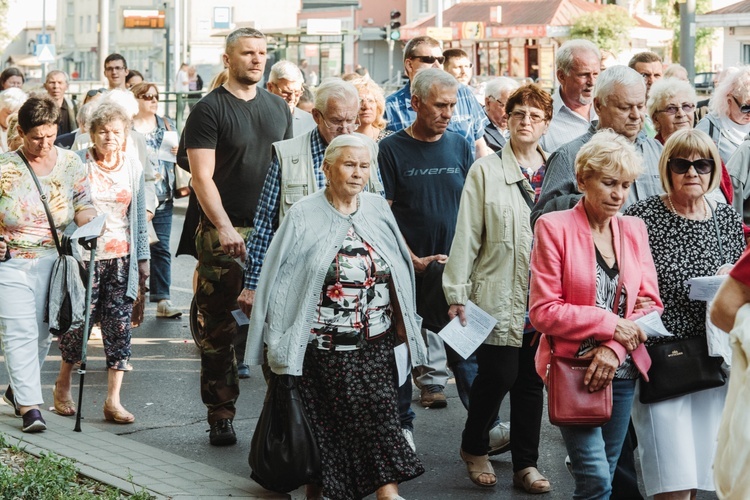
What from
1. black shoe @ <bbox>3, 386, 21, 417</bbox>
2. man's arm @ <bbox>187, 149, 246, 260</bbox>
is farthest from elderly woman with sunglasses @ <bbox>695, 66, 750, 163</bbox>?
black shoe @ <bbox>3, 386, 21, 417</bbox>

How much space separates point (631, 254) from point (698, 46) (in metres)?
60.5

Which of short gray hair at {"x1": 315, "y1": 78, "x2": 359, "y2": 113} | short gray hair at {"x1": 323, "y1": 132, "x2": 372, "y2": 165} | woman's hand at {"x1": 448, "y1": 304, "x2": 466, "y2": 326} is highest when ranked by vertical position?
short gray hair at {"x1": 315, "y1": 78, "x2": 359, "y2": 113}

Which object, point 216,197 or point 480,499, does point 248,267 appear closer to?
point 216,197

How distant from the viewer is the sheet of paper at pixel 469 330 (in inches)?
243

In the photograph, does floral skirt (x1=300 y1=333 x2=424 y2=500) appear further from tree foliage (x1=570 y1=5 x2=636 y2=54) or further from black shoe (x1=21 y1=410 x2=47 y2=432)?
tree foliage (x1=570 y1=5 x2=636 y2=54)

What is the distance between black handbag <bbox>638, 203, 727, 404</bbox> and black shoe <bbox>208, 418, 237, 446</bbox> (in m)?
2.75

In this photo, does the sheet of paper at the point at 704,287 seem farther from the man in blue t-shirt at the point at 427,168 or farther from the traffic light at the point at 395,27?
the traffic light at the point at 395,27

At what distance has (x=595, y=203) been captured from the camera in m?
5.31

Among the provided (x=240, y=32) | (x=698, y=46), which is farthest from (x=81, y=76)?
(x=240, y=32)

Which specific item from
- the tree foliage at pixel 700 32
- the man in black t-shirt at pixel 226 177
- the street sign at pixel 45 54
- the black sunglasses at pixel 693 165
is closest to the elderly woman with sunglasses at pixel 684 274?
the black sunglasses at pixel 693 165

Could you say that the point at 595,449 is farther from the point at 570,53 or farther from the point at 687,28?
the point at 687,28

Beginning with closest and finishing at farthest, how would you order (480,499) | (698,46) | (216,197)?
(480,499) < (216,197) < (698,46)

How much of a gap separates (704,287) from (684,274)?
0.76 ft

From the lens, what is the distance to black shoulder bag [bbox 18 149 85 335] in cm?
752
